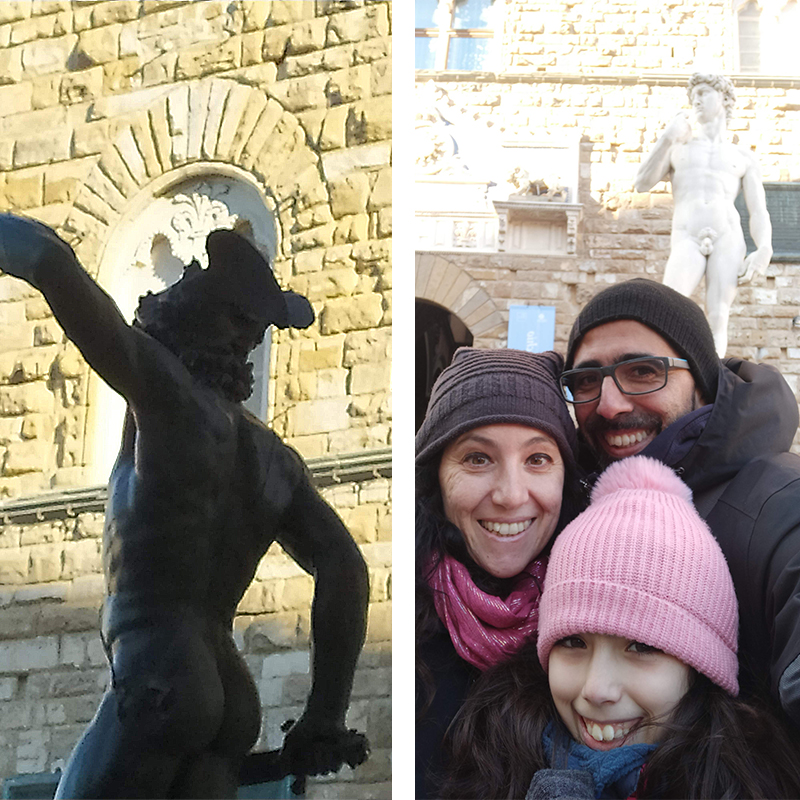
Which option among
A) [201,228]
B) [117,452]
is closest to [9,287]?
[201,228]

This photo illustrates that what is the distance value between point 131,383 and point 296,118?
1.12m

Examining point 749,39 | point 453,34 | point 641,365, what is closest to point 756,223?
point 749,39

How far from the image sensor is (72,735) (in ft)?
8.13

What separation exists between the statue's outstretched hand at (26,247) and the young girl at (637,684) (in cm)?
118

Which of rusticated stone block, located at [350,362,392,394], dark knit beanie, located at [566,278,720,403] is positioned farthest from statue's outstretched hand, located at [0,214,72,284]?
dark knit beanie, located at [566,278,720,403]

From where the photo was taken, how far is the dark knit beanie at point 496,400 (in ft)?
7.45

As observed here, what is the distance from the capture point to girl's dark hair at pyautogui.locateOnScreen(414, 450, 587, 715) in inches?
90.3

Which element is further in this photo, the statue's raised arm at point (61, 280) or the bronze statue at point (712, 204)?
the bronze statue at point (712, 204)

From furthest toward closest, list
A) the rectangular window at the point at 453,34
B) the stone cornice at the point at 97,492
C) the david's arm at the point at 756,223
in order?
1. the rectangular window at the point at 453,34
2. the david's arm at the point at 756,223
3. the stone cornice at the point at 97,492

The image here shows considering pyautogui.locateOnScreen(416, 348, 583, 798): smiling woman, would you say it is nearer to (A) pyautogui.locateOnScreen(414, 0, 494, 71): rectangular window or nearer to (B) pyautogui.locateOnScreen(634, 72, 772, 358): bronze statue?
(B) pyautogui.locateOnScreen(634, 72, 772, 358): bronze statue

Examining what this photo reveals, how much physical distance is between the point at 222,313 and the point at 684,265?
2536mm

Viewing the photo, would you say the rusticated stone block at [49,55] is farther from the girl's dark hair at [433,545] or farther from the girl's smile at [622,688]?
the girl's smile at [622,688]

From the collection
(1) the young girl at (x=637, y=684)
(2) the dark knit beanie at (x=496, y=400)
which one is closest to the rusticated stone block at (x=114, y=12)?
(2) the dark knit beanie at (x=496, y=400)

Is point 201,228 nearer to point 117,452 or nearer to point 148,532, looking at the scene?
point 117,452
